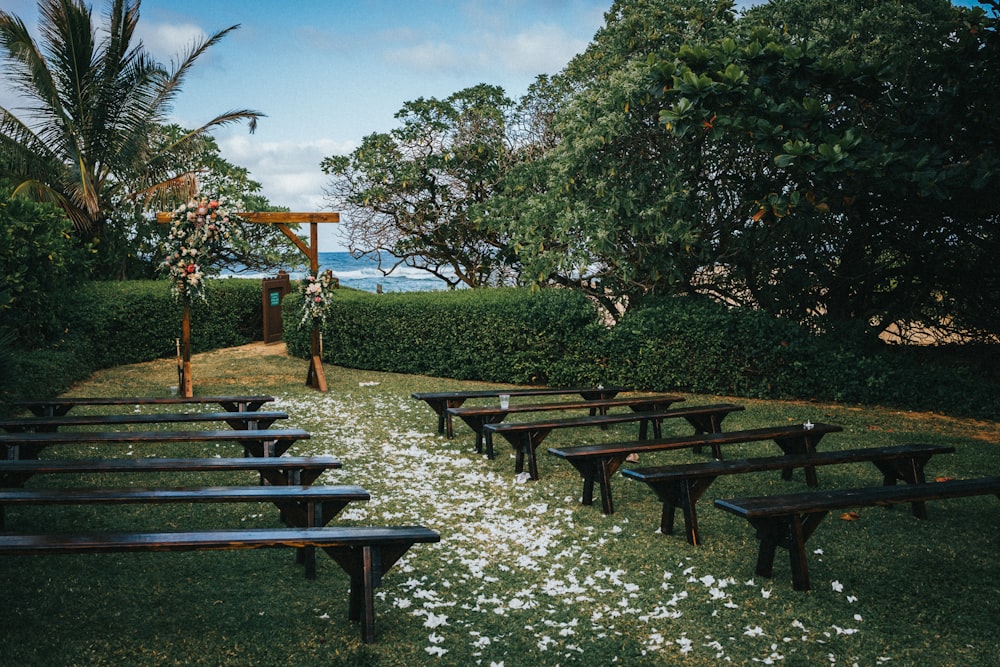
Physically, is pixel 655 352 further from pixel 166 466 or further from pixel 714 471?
pixel 166 466

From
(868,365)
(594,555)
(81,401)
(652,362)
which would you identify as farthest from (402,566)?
(868,365)

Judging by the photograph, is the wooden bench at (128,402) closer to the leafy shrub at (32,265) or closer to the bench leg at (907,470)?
the leafy shrub at (32,265)

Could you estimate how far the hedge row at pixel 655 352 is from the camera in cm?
980

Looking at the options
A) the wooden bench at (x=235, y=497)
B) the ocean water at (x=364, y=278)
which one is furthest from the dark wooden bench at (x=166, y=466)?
the ocean water at (x=364, y=278)

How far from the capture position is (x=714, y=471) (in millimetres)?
4820

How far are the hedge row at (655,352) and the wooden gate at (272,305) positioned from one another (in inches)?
192

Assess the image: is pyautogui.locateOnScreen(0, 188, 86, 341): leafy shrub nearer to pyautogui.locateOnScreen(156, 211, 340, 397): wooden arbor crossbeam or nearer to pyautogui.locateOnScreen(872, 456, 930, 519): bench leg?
pyautogui.locateOnScreen(156, 211, 340, 397): wooden arbor crossbeam

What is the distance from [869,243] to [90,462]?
10.1m

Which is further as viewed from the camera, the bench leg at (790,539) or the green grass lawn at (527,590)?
the bench leg at (790,539)

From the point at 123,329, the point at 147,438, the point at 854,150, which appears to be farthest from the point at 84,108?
the point at 854,150

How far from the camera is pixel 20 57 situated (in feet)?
47.6

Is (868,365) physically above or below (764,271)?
below

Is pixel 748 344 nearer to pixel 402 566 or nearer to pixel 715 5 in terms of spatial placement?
pixel 715 5

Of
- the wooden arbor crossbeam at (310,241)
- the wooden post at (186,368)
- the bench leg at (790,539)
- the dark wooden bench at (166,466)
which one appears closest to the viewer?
the bench leg at (790,539)
